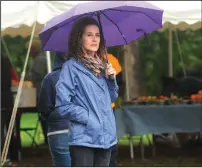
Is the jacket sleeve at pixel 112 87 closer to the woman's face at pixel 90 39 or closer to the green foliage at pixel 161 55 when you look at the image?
the woman's face at pixel 90 39

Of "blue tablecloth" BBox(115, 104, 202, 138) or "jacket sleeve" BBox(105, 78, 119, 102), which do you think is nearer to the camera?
"jacket sleeve" BBox(105, 78, 119, 102)

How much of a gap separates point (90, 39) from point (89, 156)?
2.46 feet

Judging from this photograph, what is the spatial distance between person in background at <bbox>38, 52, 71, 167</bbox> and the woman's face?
3.78 feet

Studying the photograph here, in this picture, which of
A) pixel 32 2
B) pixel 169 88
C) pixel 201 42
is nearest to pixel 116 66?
pixel 32 2

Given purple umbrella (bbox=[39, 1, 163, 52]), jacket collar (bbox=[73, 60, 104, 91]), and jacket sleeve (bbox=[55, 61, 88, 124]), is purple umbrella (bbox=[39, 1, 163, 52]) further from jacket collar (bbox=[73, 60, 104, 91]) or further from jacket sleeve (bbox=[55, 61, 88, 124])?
jacket sleeve (bbox=[55, 61, 88, 124])

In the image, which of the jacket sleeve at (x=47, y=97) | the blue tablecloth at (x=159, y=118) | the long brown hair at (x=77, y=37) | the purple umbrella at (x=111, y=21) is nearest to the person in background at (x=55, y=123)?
the jacket sleeve at (x=47, y=97)

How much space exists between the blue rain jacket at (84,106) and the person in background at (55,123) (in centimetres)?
124

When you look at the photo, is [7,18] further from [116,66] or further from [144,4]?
[144,4]

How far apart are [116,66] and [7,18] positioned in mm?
2419

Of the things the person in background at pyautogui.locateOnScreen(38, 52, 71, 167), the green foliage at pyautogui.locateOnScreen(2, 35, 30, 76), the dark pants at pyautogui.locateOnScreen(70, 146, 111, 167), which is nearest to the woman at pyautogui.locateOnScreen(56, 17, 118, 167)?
the dark pants at pyautogui.locateOnScreen(70, 146, 111, 167)

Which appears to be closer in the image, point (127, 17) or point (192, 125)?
point (127, 17)

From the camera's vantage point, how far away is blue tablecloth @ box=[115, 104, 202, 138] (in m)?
7.55

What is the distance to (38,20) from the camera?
23.5 feet

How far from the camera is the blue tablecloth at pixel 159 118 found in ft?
24.8
